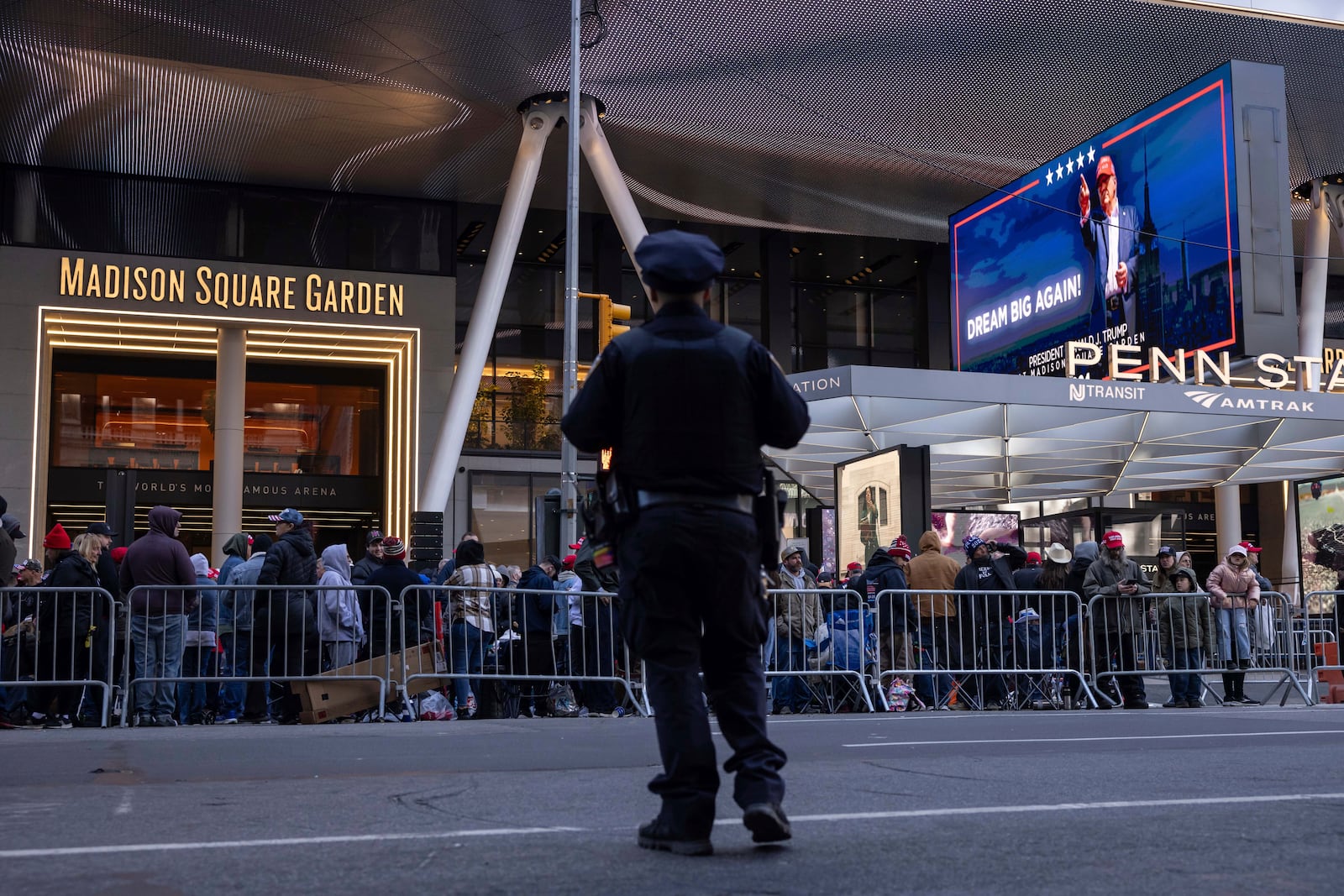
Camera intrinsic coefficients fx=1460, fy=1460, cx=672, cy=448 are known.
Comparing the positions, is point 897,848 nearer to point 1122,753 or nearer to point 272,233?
point 1122,753

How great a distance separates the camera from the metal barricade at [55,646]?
11.7 m

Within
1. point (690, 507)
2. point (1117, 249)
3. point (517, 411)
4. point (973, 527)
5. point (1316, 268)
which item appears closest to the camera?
point (690, 507)

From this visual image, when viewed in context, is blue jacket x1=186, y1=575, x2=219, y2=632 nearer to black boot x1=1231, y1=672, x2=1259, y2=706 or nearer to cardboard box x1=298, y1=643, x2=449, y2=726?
cardboard box x1=298, y1=643, x2=449, y2=726

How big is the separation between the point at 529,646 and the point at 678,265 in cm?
952

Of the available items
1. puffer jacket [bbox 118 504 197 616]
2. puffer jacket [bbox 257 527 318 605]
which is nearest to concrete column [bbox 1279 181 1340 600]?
puffer jacket [bbox 257 527 318 605]

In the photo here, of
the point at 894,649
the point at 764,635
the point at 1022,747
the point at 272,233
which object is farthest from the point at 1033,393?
the point at 272,233

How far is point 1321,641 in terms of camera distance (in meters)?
17.0

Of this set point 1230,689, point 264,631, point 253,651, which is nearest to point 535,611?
point 264,631

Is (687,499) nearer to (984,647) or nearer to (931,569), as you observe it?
(984,647)

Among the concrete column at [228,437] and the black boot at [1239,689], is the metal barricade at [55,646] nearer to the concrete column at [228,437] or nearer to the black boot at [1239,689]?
the black boot at [1239,689]

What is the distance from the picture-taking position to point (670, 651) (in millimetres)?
4082

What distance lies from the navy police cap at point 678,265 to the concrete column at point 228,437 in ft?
91.7

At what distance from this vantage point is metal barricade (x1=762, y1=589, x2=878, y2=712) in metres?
13.7

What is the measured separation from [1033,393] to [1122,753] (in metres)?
12.2
